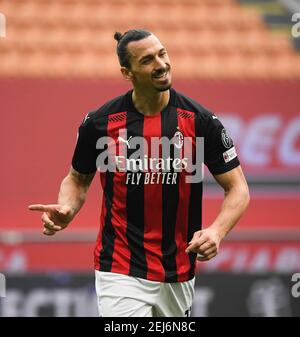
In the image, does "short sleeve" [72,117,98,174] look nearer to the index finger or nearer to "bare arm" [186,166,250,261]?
the index finger

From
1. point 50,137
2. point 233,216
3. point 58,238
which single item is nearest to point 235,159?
point 233,216

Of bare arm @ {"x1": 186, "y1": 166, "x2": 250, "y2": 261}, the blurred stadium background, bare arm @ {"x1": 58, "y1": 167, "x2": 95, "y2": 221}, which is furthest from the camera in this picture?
the blurred stadium background

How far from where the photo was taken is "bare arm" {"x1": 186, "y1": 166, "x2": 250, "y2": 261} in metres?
3.77

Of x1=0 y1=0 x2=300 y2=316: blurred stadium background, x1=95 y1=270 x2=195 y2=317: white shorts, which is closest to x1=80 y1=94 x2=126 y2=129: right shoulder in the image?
x1=95 y1=270 x2=195 y2=317: white shorts

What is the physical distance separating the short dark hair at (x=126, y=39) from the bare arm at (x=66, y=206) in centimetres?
59

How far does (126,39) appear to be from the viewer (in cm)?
415

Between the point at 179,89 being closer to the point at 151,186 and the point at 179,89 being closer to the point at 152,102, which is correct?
the point at 152,102

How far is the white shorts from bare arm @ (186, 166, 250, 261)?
0.39 m

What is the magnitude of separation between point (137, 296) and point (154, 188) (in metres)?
0.50

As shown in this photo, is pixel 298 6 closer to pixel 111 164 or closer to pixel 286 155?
pixel 286 155

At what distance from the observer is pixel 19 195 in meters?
7.79

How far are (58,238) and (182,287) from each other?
10.3 feet

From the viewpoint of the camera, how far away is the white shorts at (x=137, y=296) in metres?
4.04

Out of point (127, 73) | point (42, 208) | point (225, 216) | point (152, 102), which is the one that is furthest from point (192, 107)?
point (42, 208)
